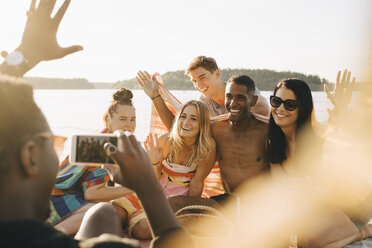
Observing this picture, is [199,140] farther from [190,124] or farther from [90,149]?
[90,149]

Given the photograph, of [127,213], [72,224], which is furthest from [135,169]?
[127,213]

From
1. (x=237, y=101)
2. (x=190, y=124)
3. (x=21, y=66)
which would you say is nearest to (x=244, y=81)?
(x=237, y=101)

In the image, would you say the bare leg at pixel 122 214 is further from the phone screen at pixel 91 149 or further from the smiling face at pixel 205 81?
the smiling face at pixel 205 81

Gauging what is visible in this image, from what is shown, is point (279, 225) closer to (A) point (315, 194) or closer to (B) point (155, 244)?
(A) point (315, 194)

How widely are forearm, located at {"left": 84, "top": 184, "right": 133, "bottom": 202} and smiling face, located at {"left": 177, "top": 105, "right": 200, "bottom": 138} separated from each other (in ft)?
3.86

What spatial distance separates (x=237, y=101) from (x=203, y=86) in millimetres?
1700

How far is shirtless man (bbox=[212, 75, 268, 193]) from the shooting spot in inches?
A: 160

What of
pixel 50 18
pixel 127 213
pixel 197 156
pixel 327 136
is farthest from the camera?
pixel 197 156

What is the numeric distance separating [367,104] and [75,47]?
231 cm

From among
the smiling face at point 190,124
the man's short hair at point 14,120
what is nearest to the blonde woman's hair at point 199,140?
the smiling face at point 190,124

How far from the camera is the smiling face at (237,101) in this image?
4.05 metres

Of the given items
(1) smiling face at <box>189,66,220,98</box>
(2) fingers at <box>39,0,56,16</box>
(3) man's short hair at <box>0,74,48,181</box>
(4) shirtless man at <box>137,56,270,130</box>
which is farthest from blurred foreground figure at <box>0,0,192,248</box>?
(1) smiling face at <box>189,66,220,98</box>

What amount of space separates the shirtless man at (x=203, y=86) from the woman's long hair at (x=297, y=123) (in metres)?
1.65

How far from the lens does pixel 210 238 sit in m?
2.51
